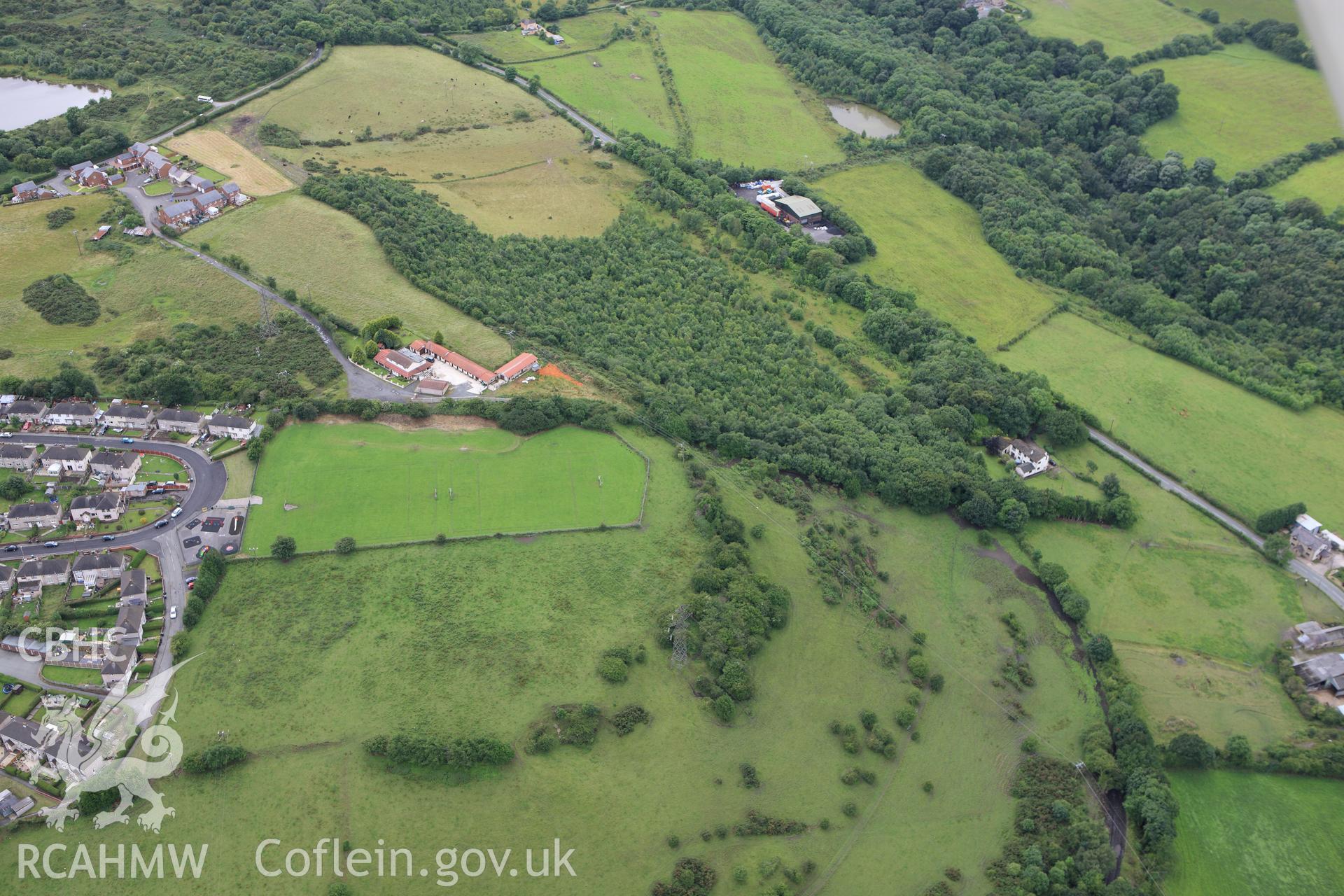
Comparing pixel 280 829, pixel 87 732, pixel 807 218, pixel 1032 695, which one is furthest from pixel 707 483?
pixel 807 218

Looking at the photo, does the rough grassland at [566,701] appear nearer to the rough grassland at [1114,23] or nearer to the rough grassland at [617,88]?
the rough grassland at [617,88]

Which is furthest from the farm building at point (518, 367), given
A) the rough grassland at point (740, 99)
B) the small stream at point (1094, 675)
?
the rough grassland at point (740, 99)

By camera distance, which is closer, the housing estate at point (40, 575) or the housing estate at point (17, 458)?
the housing estate at point (40, 575)

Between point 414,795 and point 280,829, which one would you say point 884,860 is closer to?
point 414,795

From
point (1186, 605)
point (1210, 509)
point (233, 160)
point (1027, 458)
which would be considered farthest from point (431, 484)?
point (1210, 509)

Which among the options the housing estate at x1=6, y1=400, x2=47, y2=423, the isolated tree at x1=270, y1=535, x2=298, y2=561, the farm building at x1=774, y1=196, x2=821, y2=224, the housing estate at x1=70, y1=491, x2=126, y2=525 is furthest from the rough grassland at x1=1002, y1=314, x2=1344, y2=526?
the housing estate at x1=6, y1=400, x2=47, y2=423

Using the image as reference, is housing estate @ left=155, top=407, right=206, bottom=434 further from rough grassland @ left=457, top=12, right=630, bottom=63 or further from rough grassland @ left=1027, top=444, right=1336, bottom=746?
rough grassland @ left=457, top=12, right=630, bottom=63

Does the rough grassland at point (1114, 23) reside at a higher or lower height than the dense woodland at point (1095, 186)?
higher
